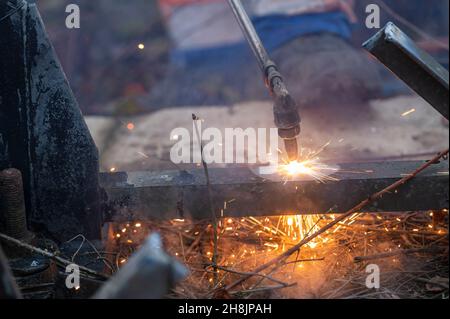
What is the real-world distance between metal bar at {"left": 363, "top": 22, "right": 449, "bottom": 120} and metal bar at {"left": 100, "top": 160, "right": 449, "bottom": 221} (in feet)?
1.99

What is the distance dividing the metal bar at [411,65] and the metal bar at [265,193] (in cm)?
61

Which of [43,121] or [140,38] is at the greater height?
[140,38]

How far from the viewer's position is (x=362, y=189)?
11.9 ft

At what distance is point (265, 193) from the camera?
3.67 m

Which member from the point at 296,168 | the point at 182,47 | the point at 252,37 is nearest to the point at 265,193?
the point at 296,168

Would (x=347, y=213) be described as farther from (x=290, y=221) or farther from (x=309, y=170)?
(x=290, y=221)

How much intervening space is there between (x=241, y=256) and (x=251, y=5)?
17.0 ft

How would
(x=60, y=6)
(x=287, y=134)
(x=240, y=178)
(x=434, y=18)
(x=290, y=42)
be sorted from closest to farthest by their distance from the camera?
(x=287, y=134)
(x=240, y=178)
(x=290, y=42)
(x=434, y=18)
(x=60, y=6)

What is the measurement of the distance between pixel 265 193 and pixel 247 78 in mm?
4570

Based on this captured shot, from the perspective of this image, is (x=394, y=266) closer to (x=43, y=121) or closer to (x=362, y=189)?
(x=362, y=189)

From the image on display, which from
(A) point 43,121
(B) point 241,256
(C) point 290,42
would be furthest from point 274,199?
(C) point 290,42

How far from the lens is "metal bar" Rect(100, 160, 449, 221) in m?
3.60

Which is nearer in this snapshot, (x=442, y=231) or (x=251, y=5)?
(x=442, y=231)

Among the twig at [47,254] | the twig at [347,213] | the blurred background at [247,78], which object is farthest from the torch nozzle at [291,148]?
the blurred background at [247,78]
